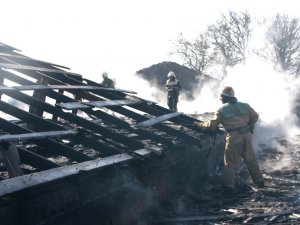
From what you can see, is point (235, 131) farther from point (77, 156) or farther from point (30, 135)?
point (30, 135)

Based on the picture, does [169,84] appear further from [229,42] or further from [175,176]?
[229,42]

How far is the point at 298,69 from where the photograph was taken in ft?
120

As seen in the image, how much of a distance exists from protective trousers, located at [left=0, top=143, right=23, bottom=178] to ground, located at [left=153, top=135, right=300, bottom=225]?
1942mm

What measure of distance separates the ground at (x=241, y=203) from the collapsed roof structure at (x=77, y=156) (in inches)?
12.4

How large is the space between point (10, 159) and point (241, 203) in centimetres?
352

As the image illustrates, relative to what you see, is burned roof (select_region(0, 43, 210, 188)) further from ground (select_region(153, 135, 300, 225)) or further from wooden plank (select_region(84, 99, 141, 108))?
ground (select_region(153, 135, 300, 225))

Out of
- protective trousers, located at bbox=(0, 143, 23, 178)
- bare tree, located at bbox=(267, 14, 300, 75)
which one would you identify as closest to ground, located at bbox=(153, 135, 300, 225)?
protective trousers, located at bbox=(0, 143, 23, 178)

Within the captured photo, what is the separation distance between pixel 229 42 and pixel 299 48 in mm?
6450

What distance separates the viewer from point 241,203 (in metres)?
5.79

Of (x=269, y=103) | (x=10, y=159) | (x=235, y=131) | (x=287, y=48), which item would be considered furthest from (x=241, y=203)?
(x=287, y=48)

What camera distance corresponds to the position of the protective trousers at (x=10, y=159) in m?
3.52

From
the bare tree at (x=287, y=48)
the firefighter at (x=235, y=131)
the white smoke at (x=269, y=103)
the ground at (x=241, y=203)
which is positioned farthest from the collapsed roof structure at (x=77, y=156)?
the bare tree at (x=287, y=48)

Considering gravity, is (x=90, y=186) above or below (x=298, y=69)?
below

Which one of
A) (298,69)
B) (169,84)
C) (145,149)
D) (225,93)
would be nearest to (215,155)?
(225,93)
